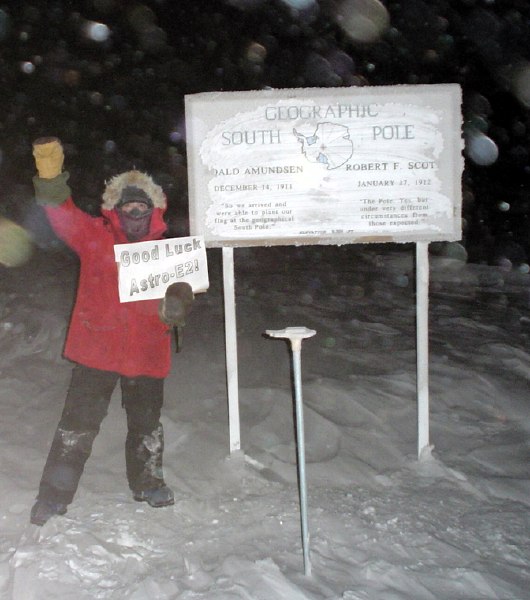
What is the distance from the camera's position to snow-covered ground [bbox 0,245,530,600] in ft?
11.1

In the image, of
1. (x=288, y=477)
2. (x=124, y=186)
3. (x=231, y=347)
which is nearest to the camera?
(x=124, y=186)

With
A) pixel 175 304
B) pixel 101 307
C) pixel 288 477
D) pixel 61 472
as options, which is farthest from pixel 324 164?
pixel 61 472

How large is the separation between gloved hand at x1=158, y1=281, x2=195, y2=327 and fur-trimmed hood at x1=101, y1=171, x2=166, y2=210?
499mm

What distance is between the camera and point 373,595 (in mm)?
3270

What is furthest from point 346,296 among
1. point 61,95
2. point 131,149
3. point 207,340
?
point 61,95

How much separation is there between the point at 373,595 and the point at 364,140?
2.81 metres

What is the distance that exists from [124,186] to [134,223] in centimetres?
20

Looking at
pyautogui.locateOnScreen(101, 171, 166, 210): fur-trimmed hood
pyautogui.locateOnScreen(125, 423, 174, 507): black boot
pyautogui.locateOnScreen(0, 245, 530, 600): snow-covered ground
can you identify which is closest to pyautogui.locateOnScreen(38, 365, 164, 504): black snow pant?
pyautogui.locateOnScreen(125, 423, 174, 507): black boot

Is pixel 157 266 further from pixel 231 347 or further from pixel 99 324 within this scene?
pixel 231 347

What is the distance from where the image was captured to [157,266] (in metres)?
3.82

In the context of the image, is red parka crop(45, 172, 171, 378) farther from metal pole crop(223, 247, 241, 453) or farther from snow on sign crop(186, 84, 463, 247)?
metal pole crop(223, 247, 241, 453)

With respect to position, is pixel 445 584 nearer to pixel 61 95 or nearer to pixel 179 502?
pixel 179 502

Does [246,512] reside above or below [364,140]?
below

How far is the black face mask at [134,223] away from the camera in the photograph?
373 centimetres
